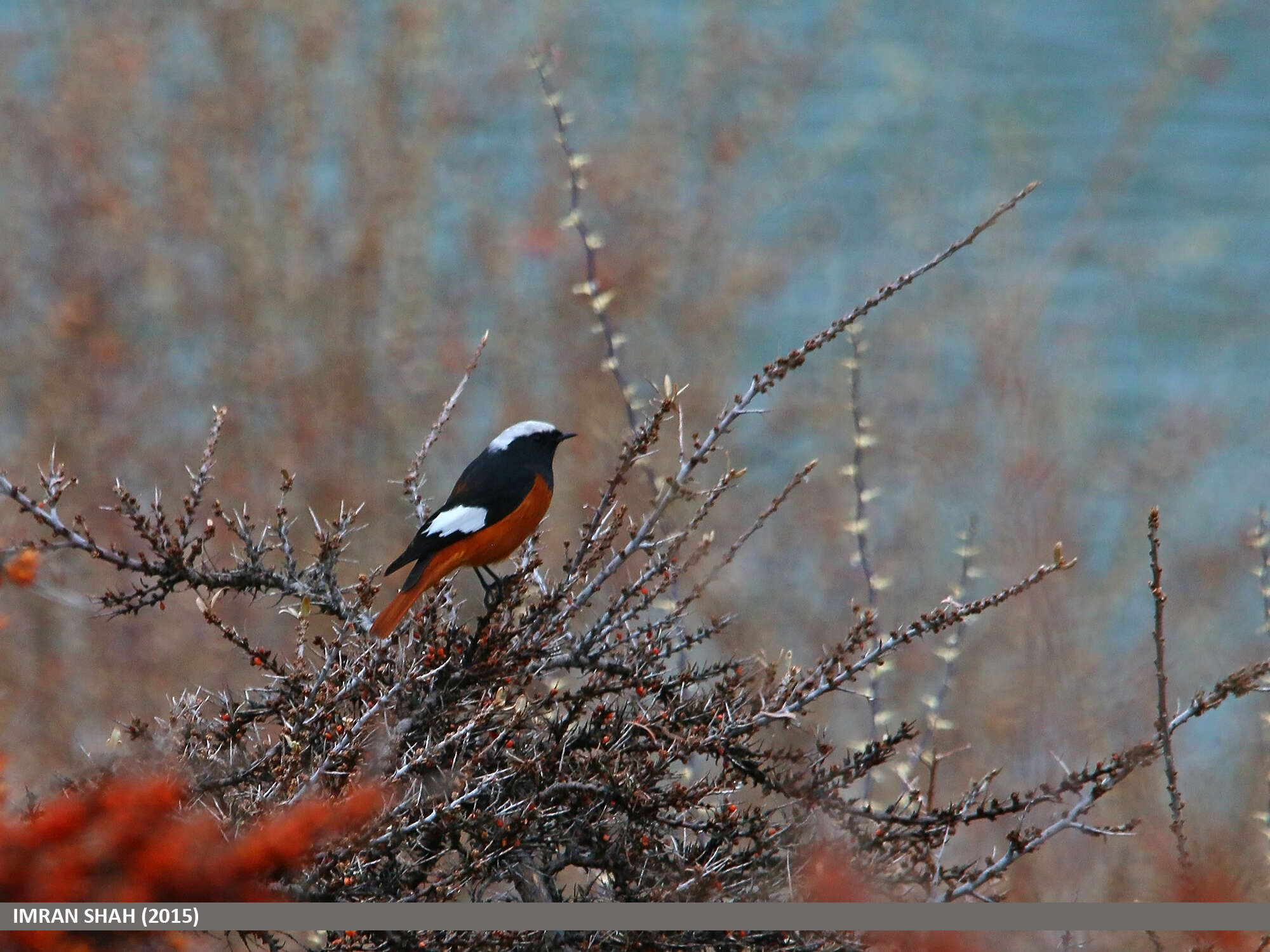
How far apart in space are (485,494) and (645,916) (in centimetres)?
262

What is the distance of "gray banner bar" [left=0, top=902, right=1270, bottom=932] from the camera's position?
168 cm

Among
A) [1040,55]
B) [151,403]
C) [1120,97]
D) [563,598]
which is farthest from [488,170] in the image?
A: [563,598]

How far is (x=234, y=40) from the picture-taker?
8.42 m

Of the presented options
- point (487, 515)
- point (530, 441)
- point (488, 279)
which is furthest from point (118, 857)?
point (488, 279)

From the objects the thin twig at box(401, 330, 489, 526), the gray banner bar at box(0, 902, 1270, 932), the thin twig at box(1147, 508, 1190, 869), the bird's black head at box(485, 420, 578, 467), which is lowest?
the gray banner bar at box(0, 902, 1270, 932)

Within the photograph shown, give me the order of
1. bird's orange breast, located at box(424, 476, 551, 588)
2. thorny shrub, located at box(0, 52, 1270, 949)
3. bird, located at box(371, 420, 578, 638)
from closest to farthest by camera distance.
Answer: thorny shrub, located at box(0, 52, 1270, 949) → bird, located at box(371, 420, 578, 638) → bird's orange breast, located at box(424, 476, 551, 588)

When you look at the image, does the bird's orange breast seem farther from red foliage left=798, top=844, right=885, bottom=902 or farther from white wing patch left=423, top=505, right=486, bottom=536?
red foliage left=798, top=844, right=885, bottom=902

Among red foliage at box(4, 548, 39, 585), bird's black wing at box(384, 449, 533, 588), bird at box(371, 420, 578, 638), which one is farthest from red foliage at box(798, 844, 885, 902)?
bird's black wing at box(384, 449, 533, 588)

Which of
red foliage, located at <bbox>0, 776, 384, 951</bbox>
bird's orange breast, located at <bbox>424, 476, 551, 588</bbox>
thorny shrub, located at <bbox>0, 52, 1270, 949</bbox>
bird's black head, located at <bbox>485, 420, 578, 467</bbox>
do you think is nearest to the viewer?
red foliage, located at <bbox>0, 776, 384, 951</bbox>

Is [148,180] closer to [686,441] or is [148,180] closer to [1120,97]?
[686,441]

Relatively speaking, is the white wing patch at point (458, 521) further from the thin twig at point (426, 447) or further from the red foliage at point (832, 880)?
the red foliage at point (832, 880)

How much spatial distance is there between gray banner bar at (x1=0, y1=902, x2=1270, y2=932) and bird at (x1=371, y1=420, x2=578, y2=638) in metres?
1.73

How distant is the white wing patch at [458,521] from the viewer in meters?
4.36

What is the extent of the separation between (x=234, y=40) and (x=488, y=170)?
1776 mm
